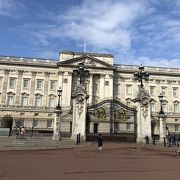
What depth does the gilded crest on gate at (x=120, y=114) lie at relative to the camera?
101ft

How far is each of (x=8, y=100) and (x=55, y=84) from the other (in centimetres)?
1242

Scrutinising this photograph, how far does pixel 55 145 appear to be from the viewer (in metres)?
22.8

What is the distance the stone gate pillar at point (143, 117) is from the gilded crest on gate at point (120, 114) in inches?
85.9

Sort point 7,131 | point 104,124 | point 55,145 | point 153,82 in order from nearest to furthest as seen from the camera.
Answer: point 55,145
point 104,124
point 7,131
point 153,82

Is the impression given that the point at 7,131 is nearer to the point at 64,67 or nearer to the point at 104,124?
the point at 104,124

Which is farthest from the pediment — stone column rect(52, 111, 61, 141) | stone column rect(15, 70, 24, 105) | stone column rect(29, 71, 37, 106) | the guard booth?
stone column rect(52, 111, 61, 141)

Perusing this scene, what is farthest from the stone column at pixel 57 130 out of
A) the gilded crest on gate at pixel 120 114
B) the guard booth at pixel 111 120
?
the gilded crest on gate at pixel 120 114

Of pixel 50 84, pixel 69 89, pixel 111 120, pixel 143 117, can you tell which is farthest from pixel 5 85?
pixel 143 117

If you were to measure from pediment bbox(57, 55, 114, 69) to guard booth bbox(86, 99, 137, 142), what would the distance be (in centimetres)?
3531

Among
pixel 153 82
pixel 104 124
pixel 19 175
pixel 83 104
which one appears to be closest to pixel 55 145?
pixel 83 104

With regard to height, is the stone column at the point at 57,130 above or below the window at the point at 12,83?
below

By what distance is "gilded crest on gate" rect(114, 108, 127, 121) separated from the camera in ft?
101

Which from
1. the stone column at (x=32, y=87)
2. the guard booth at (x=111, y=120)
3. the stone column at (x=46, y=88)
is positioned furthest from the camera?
the stone column at (x=46, y=88)

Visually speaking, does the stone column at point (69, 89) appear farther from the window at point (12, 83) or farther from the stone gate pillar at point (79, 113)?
the stone gate pillar at point (79, 113)
